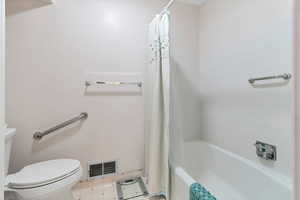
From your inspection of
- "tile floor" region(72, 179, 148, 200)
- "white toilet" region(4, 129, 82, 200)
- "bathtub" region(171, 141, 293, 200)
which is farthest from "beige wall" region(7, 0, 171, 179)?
"bathtub" region(171, 141, 293, 200)

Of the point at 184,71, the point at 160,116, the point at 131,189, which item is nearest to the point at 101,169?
the point at 131,189

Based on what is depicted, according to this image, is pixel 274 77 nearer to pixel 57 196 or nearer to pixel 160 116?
pixel 160 116

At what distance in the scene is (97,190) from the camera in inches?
61.6

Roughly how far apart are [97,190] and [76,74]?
1162 millimetres

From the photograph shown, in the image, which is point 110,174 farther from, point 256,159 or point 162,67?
point 256,159

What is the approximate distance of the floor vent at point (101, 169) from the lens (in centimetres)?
167

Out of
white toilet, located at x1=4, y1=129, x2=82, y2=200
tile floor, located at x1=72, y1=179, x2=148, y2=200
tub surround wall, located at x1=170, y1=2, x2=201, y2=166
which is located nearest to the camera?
white toilet, located at x1=4, y1=129, x2=82, y2=200

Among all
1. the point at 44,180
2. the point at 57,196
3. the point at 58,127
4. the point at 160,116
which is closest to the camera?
the point at 44,180

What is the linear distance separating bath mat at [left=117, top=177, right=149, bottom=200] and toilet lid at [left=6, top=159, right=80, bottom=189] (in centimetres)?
52

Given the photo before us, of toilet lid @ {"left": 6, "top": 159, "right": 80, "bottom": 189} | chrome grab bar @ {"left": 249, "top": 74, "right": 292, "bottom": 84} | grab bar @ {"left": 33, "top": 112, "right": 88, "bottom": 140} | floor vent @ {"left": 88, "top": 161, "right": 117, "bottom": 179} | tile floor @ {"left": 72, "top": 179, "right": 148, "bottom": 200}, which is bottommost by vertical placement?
tile floor @ {"left": 72, "top": 179, "right": 148, "bottom": 200}

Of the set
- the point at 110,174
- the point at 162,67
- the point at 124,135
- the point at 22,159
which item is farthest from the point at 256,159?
the point at 22,159

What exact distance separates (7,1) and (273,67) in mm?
2325

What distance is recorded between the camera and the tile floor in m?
1.46

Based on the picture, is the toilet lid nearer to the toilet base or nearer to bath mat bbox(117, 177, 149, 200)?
the toilet base
